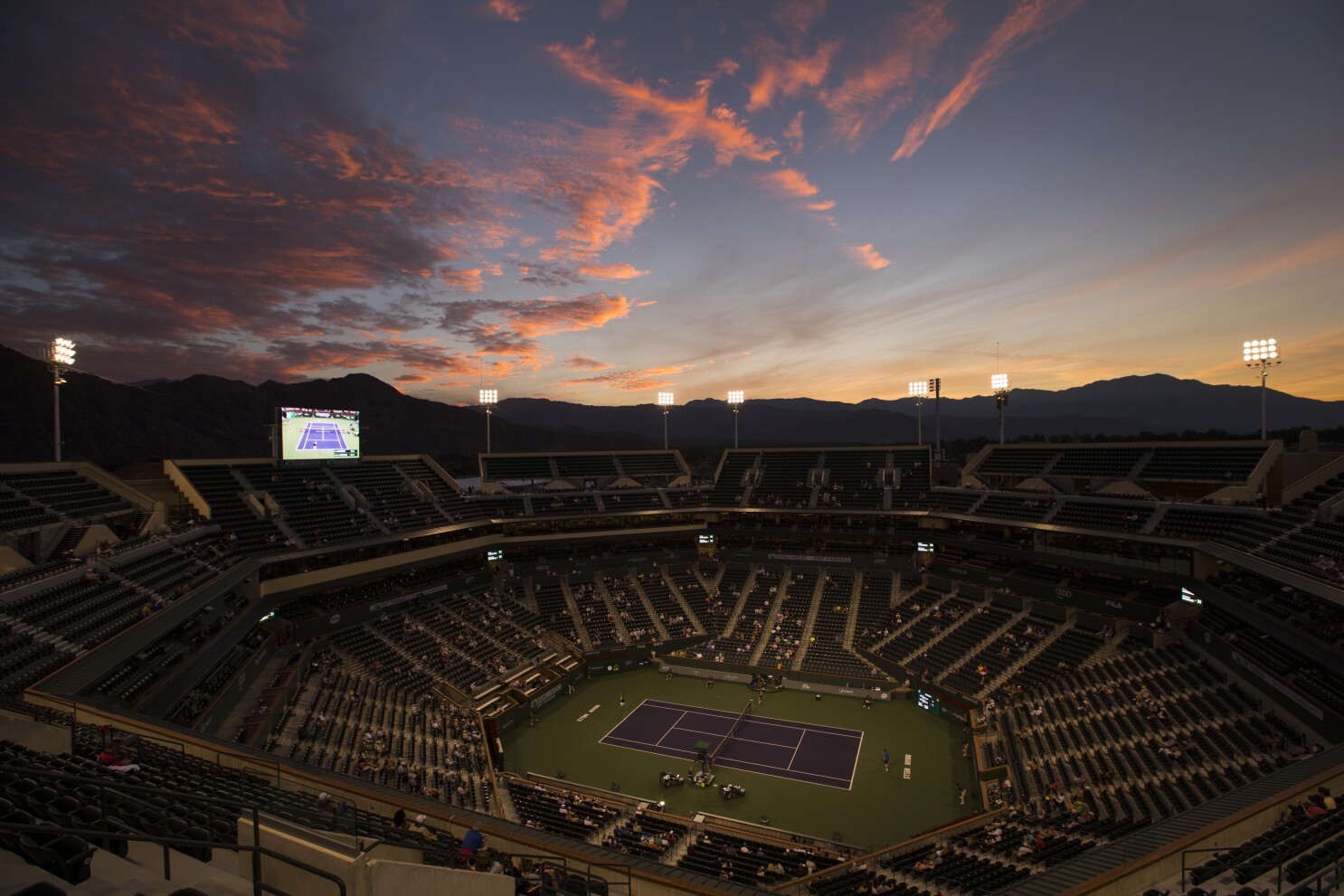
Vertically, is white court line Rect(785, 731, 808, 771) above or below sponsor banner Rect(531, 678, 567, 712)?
below

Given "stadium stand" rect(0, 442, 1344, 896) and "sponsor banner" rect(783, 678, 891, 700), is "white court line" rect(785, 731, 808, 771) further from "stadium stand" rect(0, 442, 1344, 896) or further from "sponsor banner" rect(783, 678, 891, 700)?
"stadium stand" rect(0, 442, 1344, 896)

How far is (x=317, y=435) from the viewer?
140 ft

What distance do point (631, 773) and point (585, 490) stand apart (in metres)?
28.2

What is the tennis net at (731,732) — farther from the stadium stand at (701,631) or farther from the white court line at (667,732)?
the stadium stand at (701,631)

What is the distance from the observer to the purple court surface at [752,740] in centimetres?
2958

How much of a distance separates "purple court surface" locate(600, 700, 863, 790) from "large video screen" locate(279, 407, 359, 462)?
2742 centimetres

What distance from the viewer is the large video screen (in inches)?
1604

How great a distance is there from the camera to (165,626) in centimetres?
2197

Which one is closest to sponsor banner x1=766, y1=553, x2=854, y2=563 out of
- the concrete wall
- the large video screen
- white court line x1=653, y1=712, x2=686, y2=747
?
white court line x1=653, y1=712, x2=686, y2=747

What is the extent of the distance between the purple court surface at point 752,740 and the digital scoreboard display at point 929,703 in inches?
202

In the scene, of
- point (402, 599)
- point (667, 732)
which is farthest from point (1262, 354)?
point (402, 599)

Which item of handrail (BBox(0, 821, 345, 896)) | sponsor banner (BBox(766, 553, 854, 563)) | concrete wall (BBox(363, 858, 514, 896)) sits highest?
handrail (BBox(0, 821, 345, 896))

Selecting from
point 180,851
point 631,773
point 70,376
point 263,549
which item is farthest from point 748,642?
point 70,376

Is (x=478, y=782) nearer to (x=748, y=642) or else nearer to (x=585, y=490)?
(x=748, y=642)
